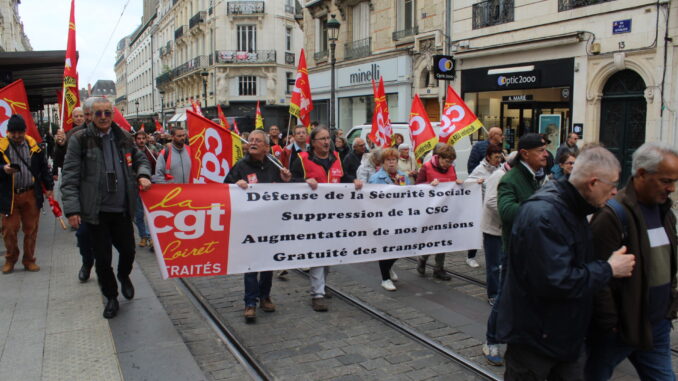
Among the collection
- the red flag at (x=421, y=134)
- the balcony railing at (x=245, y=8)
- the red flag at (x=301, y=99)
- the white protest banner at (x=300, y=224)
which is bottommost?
the white protest banner at (x=300, y=224)

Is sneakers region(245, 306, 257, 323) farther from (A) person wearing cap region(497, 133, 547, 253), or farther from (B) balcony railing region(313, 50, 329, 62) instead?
(B) balcony railing region(313, 50, 329, 62)

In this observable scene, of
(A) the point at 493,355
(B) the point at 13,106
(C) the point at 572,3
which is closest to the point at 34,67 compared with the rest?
(B) the point at 13,106

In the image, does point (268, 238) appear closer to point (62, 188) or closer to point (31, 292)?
point (62, 188)

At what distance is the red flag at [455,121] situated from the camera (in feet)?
29.3

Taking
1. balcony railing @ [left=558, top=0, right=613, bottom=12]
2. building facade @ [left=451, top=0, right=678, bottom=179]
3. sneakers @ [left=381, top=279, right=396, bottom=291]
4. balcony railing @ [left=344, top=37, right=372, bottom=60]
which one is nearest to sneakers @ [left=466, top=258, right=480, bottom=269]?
sneakers @ [left=381, top=279, right=396, bottom=291]

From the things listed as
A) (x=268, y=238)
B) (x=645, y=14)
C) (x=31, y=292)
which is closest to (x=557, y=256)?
(x=268, y=238)

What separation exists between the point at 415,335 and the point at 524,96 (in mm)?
13876

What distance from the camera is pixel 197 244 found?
16.8ft

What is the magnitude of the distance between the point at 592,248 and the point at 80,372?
3521mm

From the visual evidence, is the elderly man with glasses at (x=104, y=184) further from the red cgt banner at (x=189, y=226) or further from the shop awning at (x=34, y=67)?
the shop awning at (x=34, y=67)

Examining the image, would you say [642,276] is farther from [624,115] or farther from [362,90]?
[362,90]

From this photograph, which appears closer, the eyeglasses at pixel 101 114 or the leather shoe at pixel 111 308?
the eyeglasses at pixel 101 114

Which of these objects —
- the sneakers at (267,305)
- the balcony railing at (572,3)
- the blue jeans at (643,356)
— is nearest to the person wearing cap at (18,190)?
the sneakers at (267,305)

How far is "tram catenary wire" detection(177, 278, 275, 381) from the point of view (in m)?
4.24
